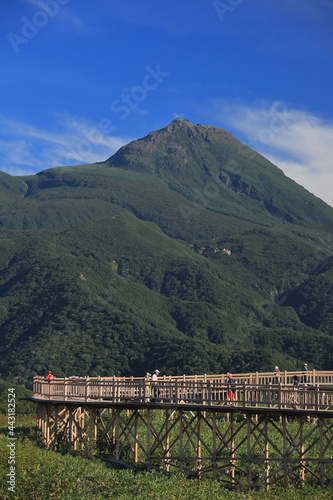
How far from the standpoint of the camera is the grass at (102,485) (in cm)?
2948

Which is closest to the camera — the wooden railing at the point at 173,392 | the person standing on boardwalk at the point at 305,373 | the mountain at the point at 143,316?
the wooden railing at the point at 173,392

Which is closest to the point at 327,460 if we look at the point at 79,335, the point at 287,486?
the point at 287,486

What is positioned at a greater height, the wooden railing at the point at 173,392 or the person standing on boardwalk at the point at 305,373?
the person standing on boardwalk at the point at 305,373

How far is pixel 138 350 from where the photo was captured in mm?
134625

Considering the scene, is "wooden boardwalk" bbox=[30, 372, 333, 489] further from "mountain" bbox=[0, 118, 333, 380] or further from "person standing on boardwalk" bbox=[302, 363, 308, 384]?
"mountain" bbox=[0, 118, 333, 380]

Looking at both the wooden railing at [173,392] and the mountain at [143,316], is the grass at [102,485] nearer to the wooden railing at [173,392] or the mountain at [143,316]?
the wooden railing at [173,392]

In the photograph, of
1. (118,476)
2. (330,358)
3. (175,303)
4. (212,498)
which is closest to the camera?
(212,498)

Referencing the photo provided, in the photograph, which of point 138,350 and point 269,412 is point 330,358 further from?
point 269,412

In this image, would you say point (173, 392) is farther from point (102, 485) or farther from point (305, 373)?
point (305, 373)

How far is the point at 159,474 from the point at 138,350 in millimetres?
101932

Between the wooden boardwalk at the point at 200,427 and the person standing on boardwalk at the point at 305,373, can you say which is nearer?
the wooden boardwalk at the point at 200,427

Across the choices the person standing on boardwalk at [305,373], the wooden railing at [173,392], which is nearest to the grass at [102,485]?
the wooden railing at [173,392]

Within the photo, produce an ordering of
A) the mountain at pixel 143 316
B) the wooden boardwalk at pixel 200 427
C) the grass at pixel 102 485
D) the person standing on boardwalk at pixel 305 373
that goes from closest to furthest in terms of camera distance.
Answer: the grass at pixel 102 485
the wooden boardwalk at pixel 200 427
the person standing on boardwalk at pixel 305 373
the mountain at pixel 143 316

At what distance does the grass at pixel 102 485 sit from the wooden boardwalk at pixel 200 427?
100 cm
